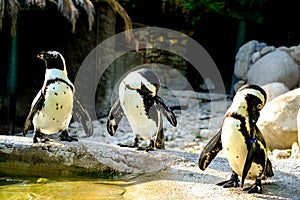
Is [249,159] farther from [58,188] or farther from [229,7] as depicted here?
[229,7]

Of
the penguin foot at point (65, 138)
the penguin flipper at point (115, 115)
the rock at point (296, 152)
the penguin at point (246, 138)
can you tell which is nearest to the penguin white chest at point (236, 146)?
the penguin at point (246, 138)

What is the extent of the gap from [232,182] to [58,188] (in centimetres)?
109

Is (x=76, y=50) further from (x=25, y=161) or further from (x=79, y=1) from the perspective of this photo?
(x=25, y=161)

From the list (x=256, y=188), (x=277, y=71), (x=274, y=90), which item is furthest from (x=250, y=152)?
(x=277, y=71)

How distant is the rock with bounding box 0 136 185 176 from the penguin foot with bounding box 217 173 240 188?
1.70 ft

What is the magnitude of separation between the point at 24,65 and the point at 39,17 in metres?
1.04

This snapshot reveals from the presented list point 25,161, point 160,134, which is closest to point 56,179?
point 25,161

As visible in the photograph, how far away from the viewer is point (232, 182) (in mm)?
2967

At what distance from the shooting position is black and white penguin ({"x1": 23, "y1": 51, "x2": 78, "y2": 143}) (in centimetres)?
362

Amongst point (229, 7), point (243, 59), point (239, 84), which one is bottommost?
point (239, 84)

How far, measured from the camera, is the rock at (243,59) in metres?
10.2

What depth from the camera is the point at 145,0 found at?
1162 cm

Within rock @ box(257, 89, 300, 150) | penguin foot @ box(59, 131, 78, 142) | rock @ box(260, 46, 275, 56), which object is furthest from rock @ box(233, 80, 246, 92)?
penguin foot @ box(59, 131, 78, 142)

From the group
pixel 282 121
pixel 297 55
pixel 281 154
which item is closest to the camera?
pixel 281 154
